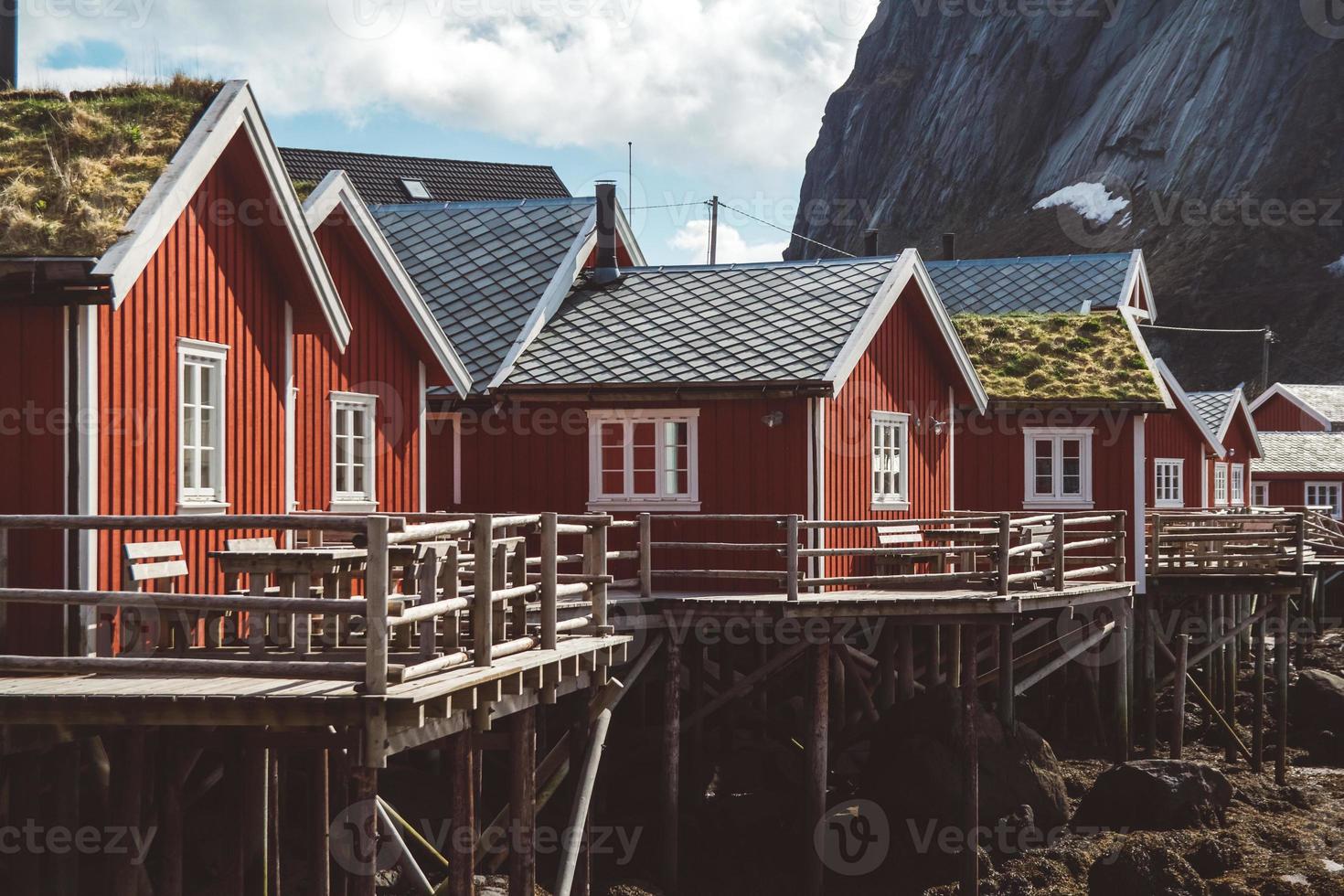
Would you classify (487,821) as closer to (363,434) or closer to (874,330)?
(363,434)

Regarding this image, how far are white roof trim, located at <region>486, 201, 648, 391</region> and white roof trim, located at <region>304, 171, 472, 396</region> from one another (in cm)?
244

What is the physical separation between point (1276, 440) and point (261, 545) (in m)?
43.5

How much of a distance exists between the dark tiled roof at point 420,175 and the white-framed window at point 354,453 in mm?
21538

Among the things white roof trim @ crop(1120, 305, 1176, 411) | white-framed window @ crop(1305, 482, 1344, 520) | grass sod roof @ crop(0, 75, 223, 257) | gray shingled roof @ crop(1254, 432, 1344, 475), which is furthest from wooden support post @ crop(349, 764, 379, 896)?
white-framed window @ crop(1305, 482, 1344, 520)

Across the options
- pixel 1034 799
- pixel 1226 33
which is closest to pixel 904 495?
pixel 1034 799

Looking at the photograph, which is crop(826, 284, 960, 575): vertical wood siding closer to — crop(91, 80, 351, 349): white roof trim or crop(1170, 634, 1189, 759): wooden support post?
crop(1170, 634, 1189, 759): wooden support post

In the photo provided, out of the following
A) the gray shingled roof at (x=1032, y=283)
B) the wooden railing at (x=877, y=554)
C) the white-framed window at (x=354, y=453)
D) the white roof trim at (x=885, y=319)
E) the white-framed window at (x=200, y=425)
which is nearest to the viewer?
the white-framed window at (x=200, y=425)

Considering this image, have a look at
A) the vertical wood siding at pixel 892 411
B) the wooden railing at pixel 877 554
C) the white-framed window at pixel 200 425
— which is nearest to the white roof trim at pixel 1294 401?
the wooden railing at pixel 877 554

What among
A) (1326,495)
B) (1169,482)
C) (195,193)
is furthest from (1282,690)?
(1326,495)

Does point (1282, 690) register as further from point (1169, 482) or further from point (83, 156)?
point (83, 156)

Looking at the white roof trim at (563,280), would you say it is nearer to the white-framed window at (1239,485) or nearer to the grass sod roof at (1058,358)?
the grass sod roof at (1058,358)

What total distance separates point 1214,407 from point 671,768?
79.7ft

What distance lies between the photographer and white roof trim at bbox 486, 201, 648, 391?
67.2 ft

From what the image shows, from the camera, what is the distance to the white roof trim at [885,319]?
19047 mm
